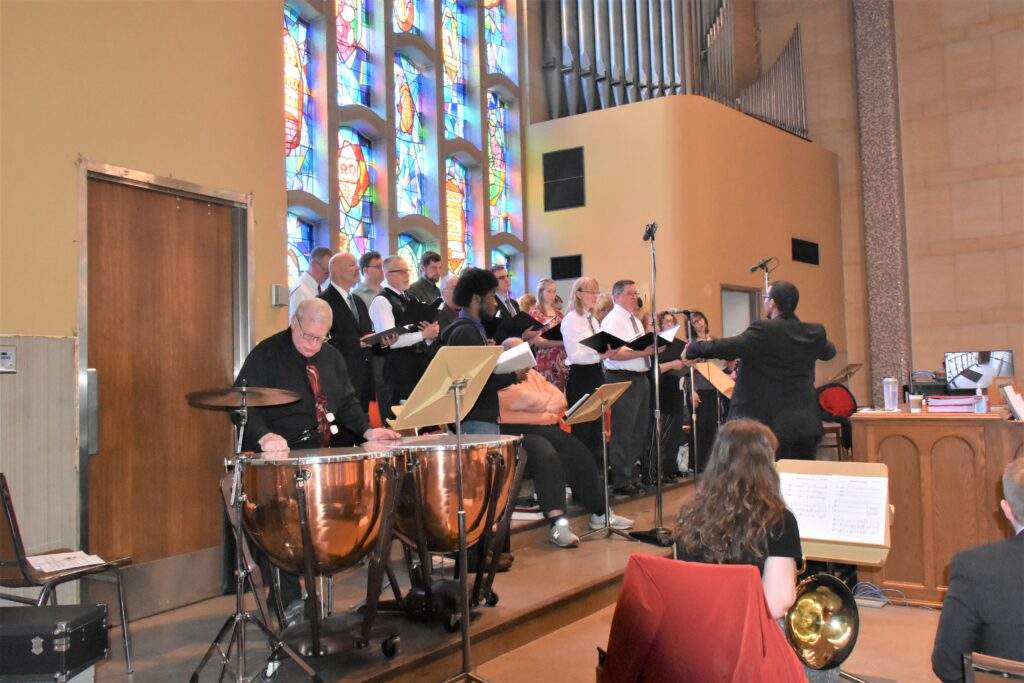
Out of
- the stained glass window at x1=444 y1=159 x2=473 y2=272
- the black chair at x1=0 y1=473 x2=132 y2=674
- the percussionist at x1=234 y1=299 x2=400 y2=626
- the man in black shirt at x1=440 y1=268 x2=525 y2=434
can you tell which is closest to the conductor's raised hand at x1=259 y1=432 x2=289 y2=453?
the percussionist at x1=234 y1=299 x2=400 y2=626

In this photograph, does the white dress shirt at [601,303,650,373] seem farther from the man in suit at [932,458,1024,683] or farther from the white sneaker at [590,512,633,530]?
the man in suit at [932,458,1024,683]

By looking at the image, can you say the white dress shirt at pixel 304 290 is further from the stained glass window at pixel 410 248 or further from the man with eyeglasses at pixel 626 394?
the stained glass window at pixel 410 248

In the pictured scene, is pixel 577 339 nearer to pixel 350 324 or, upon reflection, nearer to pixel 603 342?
pixel 603 342

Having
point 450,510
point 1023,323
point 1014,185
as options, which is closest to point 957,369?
point 1023,323

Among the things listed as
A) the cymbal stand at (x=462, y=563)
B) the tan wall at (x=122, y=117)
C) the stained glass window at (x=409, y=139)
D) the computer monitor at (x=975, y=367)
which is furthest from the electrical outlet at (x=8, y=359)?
the computer monitor at (x=975, y=367)

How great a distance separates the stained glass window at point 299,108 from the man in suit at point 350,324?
2297 millimetres

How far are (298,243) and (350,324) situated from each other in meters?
2.53

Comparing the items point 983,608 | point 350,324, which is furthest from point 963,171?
point 983,608

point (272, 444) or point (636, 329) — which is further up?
point (636, 329)

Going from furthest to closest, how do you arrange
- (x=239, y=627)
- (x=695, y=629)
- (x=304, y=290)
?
(x=304, y=290) < (x=239, y=627) < (x=695, y=629)

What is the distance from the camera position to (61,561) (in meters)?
3.84

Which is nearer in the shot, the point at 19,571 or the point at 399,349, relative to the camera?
the point at 19,571

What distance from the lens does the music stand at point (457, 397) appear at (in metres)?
3.72

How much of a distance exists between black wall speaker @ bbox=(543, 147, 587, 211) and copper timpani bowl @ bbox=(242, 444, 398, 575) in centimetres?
740
